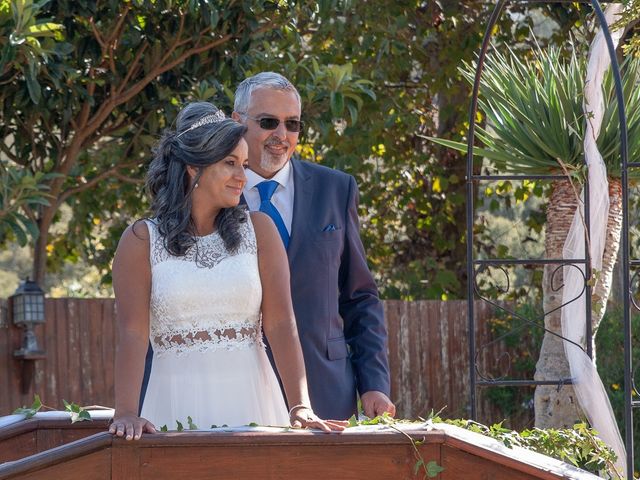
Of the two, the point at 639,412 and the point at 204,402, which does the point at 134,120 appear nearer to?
the point at 639,412

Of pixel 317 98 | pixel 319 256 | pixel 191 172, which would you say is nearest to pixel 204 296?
pixel 191 172

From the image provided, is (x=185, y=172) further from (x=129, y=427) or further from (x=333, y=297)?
(x=129, y=427)

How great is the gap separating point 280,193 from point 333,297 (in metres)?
0.40

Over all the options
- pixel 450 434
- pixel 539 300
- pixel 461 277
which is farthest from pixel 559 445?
pixel 461 277

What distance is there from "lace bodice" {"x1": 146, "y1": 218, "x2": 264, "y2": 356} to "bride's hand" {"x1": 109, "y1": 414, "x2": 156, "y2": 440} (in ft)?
2.04

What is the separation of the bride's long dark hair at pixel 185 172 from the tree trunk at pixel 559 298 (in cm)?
257

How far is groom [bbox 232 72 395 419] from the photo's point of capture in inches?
156

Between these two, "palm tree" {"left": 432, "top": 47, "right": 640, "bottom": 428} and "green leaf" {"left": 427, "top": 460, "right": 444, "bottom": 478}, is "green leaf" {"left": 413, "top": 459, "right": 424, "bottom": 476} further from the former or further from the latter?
"palm tree" {"left": 432, "top": 47, "right": 640, "bottom": 428}

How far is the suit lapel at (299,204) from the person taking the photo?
13.1 ft

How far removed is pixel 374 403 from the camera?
3963 mm

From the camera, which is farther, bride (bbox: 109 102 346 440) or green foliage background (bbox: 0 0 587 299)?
green foliage background (bbox: 0 0 587 299)

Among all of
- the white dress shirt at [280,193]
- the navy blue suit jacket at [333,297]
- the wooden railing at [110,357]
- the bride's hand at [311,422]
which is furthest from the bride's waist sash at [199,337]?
the wooden railing at [110,357]

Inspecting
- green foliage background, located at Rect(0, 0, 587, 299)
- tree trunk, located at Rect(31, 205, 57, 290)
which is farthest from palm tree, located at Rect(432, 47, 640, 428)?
tree trunk, located at Rect(31, 205, 57, 290)

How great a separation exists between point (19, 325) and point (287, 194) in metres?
5.51
